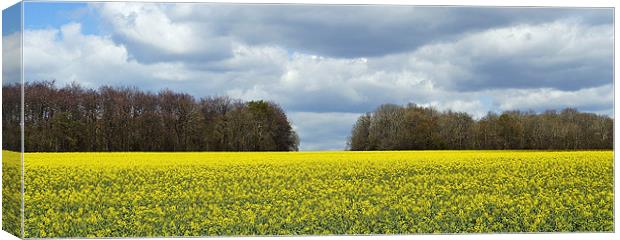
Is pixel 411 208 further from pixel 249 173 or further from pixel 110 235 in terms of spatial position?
pixel 110 235

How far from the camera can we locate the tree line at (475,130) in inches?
373

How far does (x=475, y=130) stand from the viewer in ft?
31.9

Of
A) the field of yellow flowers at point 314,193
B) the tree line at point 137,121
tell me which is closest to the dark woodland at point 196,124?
the tree line at point 137,121

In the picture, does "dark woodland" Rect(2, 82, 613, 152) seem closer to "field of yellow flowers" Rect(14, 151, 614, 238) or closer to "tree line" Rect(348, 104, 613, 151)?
"tree line" Rect(348, 104, 613, 151)

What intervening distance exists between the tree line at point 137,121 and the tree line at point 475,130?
896 mm

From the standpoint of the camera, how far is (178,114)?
941 centimetres

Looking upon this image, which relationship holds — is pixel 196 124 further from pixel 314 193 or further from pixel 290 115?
pixel 314 193

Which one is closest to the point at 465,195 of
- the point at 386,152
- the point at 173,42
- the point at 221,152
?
the point at 386,152

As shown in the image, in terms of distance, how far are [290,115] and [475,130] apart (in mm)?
2061

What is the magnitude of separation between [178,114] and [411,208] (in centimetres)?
274

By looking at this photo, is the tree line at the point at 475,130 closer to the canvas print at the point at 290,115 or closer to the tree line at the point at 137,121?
the canvas print at the point at 290,115

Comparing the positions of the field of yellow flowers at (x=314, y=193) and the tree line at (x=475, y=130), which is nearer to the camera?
the field of yellow flowers at (x=314, y=193)

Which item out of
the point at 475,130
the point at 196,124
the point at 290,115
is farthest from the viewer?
the point at 475,130

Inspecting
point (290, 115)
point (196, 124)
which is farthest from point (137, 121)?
point (290, 115)
